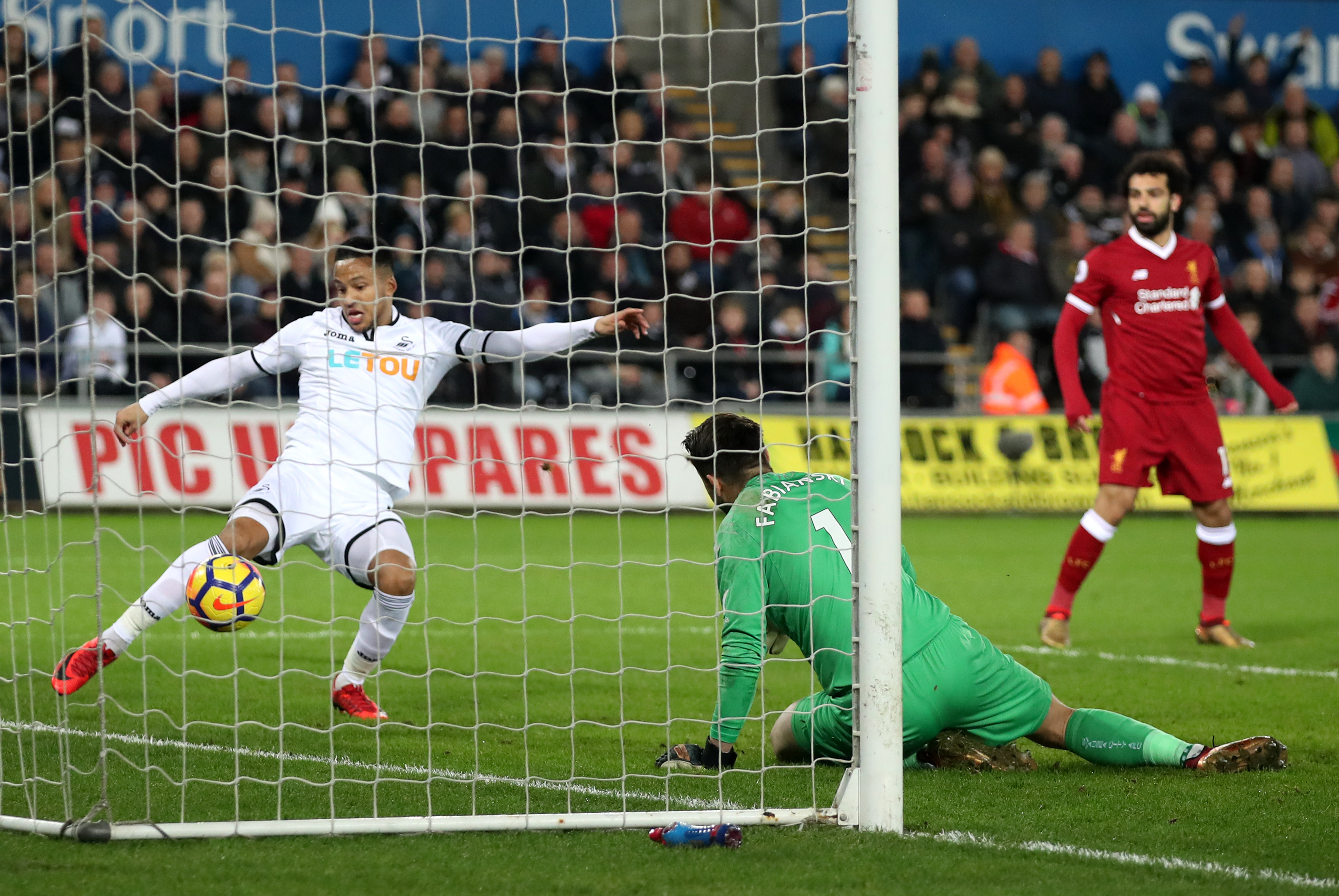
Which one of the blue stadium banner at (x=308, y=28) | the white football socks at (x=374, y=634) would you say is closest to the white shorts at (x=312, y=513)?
the white football socks at (x=374, y=634)

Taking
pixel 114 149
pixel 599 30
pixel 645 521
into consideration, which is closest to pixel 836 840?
pixel 645 521

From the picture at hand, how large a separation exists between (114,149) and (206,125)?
1.02m

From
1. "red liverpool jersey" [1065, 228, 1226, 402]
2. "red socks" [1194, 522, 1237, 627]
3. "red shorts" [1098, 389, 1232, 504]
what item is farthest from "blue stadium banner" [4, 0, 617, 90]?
"red socks" [1194, 522, 1237, 627]

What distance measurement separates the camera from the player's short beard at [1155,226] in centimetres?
746

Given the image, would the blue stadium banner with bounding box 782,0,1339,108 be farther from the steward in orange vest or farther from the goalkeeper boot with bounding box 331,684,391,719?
the goalkeeper boot with bounding box 331,684,391,719

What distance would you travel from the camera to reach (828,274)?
17.8 m

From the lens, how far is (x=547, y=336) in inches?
208

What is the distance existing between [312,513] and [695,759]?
69.3 inches

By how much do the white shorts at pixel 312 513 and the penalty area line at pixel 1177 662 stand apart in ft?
10.7

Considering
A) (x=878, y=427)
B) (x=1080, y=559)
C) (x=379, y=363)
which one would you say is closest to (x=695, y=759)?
(x=878, y=427)

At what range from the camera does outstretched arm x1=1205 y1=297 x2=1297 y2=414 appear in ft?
25.1

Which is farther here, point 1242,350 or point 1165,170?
point 1242,350

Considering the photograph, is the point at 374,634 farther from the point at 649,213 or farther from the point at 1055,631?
the point at 649,213

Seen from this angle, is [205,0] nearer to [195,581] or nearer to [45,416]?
[45,416]
